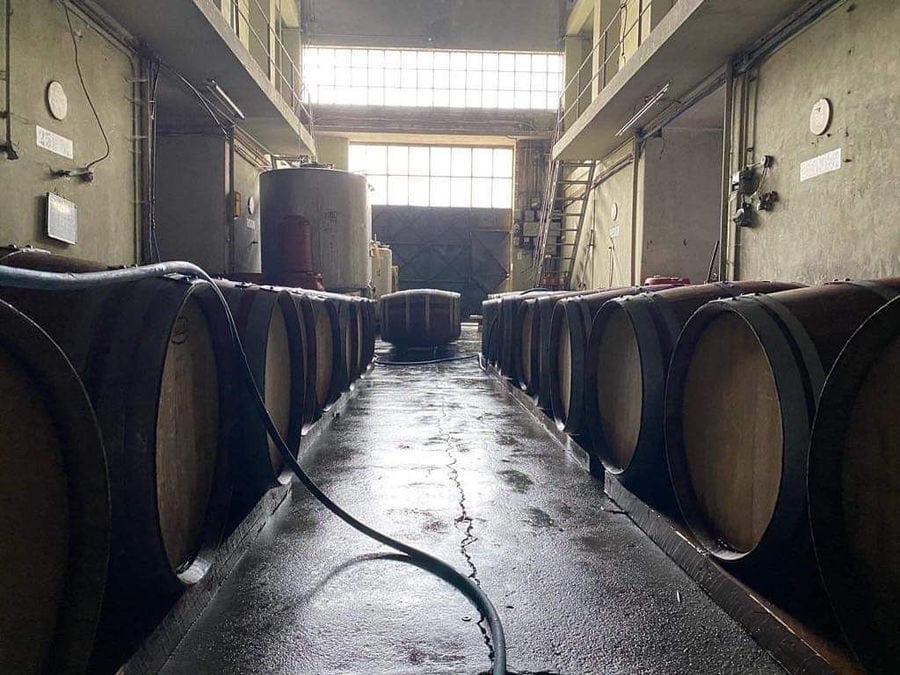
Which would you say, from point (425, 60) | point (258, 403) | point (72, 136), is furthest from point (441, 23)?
point (258, 403)

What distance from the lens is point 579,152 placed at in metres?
12.7

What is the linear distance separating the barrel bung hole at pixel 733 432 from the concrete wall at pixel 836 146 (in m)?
3.66

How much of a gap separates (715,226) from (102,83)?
355 inches

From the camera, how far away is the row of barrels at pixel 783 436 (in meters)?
1.28

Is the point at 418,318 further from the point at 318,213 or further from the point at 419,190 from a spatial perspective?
the point at 419,190

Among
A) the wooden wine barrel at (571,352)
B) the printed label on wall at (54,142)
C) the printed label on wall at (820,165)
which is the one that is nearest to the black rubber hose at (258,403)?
the wooden wine barrel at (571,352)

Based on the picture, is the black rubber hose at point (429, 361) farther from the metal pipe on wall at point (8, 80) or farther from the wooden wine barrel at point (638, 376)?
the wooden wine barrel at point (638, 376)

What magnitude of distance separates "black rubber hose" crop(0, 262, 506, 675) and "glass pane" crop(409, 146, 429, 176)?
18.7 meters

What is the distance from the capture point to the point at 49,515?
107cm

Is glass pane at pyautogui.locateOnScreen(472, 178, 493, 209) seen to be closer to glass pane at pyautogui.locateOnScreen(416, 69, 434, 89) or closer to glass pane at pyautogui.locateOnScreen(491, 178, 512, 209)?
glass pane at pyautogui.locateOnScreen(491, 178, 512, 209)

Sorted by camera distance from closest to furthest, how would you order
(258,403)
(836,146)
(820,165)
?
(258,403), (836,146), (820,165)

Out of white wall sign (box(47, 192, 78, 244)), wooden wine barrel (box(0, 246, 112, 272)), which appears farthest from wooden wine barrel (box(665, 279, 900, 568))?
white wall sign (box(47, 192, 78, 244))

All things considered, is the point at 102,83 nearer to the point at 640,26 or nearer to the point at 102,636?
the point at 102,636

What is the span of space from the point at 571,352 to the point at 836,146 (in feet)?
12.5
